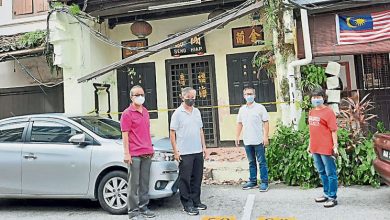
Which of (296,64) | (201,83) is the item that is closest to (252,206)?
(296,64)

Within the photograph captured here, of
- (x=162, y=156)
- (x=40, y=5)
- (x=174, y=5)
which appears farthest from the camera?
(x=40, y=5)

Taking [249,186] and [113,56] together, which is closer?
[249,186]

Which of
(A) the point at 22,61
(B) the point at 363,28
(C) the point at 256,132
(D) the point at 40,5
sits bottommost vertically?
(C) the point at 256,132

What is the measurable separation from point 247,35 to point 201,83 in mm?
1948

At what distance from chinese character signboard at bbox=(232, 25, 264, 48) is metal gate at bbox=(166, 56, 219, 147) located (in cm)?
90

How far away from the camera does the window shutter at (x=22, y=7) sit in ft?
39.9

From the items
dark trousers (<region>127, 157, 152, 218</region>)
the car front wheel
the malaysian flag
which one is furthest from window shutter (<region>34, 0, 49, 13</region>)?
the malaysian flag

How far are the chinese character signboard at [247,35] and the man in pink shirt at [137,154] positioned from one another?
6.07m

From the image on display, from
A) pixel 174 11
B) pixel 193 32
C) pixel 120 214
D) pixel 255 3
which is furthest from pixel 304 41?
pixel 120 214

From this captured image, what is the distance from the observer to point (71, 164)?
20.1ft

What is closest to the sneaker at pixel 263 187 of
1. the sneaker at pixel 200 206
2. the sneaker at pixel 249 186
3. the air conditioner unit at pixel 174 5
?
the sneaker at pixel 249 186

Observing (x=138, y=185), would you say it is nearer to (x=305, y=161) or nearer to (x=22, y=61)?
(x=305, y=161)

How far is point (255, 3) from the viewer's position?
8.47 meters

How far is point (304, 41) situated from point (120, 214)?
17.2ft
